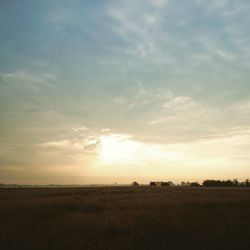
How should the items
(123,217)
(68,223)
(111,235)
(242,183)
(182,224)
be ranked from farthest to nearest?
(242,183) < (123,217) < (68,223) < (182,224) < (111,235)

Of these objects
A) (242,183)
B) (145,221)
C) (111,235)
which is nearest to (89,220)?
(145,221)

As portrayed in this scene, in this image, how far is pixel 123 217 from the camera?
19.9 metres

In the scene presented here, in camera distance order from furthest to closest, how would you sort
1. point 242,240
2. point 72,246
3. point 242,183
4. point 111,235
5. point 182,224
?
point 242,183
point 182,224
point 111,235
point 242,240
point 72,246

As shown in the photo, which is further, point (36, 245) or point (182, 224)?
point (182, 224)

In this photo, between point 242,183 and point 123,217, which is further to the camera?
point 242,183

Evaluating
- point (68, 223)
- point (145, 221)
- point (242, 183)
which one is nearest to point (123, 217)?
point (145, 221)

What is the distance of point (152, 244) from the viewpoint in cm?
1328

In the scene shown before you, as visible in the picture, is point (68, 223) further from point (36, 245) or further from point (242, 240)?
point (242, 240)

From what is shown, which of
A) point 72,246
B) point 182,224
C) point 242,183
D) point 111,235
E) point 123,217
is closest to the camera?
point 72,246

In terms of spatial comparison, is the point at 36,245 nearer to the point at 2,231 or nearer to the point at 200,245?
the point at 2,231

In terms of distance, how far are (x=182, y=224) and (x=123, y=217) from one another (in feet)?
12.5

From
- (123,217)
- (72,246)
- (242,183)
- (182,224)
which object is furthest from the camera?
(242,183)

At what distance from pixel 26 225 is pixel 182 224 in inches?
323

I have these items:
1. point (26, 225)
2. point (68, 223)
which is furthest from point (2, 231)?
point (68, 223)
